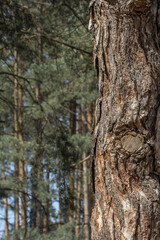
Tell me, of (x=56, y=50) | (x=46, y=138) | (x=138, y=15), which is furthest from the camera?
(x=56, y=50)

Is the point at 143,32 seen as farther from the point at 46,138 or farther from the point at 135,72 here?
the point at 46,138

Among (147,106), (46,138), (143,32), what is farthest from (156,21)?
(46,138)

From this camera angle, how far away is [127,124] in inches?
72.7

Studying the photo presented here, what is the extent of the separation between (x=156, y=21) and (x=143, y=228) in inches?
44.9

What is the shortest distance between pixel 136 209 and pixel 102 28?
1032 millimetres

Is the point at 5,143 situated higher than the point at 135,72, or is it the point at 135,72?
the point at 5,143

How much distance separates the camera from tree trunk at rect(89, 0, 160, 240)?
1824 mm

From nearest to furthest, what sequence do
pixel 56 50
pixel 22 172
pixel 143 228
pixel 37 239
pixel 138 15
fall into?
pixel 143 228 < pixel 138 15 < pixel 56 50 < pixel 37 239 < pixel 22 172

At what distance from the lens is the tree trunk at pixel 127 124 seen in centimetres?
182

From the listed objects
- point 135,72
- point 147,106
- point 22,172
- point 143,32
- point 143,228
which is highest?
point 22,172

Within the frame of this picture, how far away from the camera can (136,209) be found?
1.81 metres

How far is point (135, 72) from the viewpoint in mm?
1905

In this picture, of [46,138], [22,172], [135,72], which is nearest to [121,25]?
[135,72]

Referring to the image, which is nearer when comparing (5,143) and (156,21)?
(156,21)
